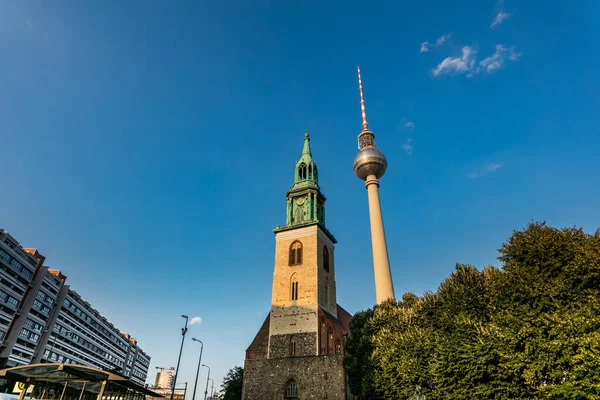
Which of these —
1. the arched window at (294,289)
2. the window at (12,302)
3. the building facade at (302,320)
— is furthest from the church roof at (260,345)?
the window at (12,302)

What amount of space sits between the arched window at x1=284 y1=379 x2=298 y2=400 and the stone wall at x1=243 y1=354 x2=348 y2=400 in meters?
0.30

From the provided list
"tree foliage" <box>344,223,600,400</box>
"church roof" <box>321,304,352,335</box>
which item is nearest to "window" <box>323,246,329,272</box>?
"church roof" <box>321,304,352,335</box>

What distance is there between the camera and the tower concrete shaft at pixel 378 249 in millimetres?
40375

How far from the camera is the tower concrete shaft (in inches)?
1590

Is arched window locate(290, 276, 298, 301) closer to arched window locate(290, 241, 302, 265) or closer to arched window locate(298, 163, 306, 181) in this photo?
arched window locate(290, 241, 302, 265)

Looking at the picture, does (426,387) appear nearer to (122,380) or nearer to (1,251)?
(122,380)

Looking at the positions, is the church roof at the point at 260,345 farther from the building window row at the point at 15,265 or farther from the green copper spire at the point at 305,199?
the building window row at the point at 15,265

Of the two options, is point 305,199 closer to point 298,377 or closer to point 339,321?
point 339,321

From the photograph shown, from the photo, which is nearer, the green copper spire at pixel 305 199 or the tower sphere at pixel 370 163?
the green copper spire at pixel 305 199

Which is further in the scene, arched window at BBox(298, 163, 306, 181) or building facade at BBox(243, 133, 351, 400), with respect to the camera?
arched window at BBox(298, 163, 306, 181)

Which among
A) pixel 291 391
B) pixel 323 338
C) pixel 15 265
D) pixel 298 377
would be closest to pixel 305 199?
pixel 323 338

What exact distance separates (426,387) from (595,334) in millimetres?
9596

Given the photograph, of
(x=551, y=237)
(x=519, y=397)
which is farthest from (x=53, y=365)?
(x=551, y=237)

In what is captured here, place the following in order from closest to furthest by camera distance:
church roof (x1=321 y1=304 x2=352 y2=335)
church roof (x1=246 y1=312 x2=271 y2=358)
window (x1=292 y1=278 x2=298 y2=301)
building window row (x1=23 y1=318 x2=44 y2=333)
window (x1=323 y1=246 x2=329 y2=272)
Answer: church roof (x1=321 y1=304 x2=352 y2=335) < church roof (x1=246 y1=312 x2=271 y2=358) < window (x1=292 y1=278 x2=298 y2=301) < window (x1=323 y1=246 x2=329 y2=272) < building window row (x1=23 y1=318 x2=44 y2=333)
